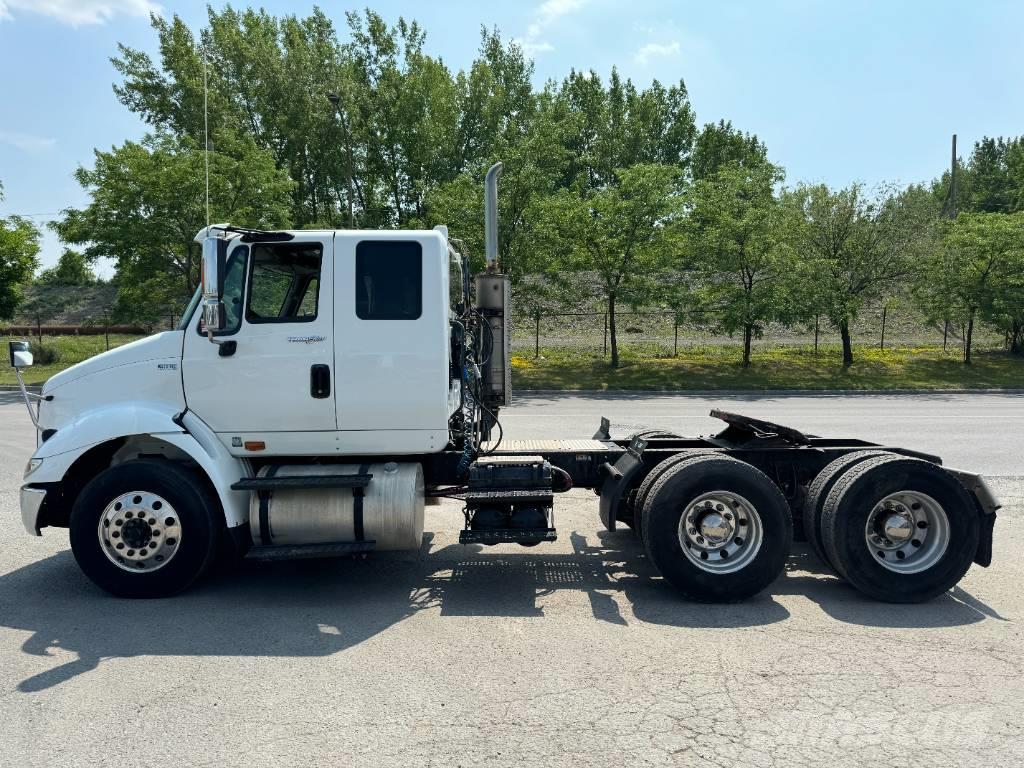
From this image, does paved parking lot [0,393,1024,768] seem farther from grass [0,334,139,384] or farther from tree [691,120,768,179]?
tree [691,120,768,179]

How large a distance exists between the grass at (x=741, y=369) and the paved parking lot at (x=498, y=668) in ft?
63.3

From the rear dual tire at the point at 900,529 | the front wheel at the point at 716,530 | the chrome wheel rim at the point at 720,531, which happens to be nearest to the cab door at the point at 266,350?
the front wheel at the point at 716,530

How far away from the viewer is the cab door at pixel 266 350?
5457 millimetres

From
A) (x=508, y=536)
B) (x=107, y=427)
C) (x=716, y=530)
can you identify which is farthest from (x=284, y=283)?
(x=716, y=530)

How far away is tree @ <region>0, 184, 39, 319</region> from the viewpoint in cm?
2503

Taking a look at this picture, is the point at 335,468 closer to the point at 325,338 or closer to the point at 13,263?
the point at 325,338

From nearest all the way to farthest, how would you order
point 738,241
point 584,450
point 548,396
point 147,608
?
point 147,608
point 584,450
point 548,396
point 738,241

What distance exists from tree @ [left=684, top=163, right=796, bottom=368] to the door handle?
22.8 meters

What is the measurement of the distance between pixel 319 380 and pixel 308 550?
122 cm

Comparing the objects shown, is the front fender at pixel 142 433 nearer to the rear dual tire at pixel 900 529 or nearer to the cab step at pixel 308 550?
the cab step at pixel 308 550

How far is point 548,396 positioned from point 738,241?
9620 mm

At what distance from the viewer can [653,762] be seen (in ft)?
10.9

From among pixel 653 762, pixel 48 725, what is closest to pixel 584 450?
pixel 653 762

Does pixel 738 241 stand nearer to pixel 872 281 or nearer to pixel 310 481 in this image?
pixel 872 281
